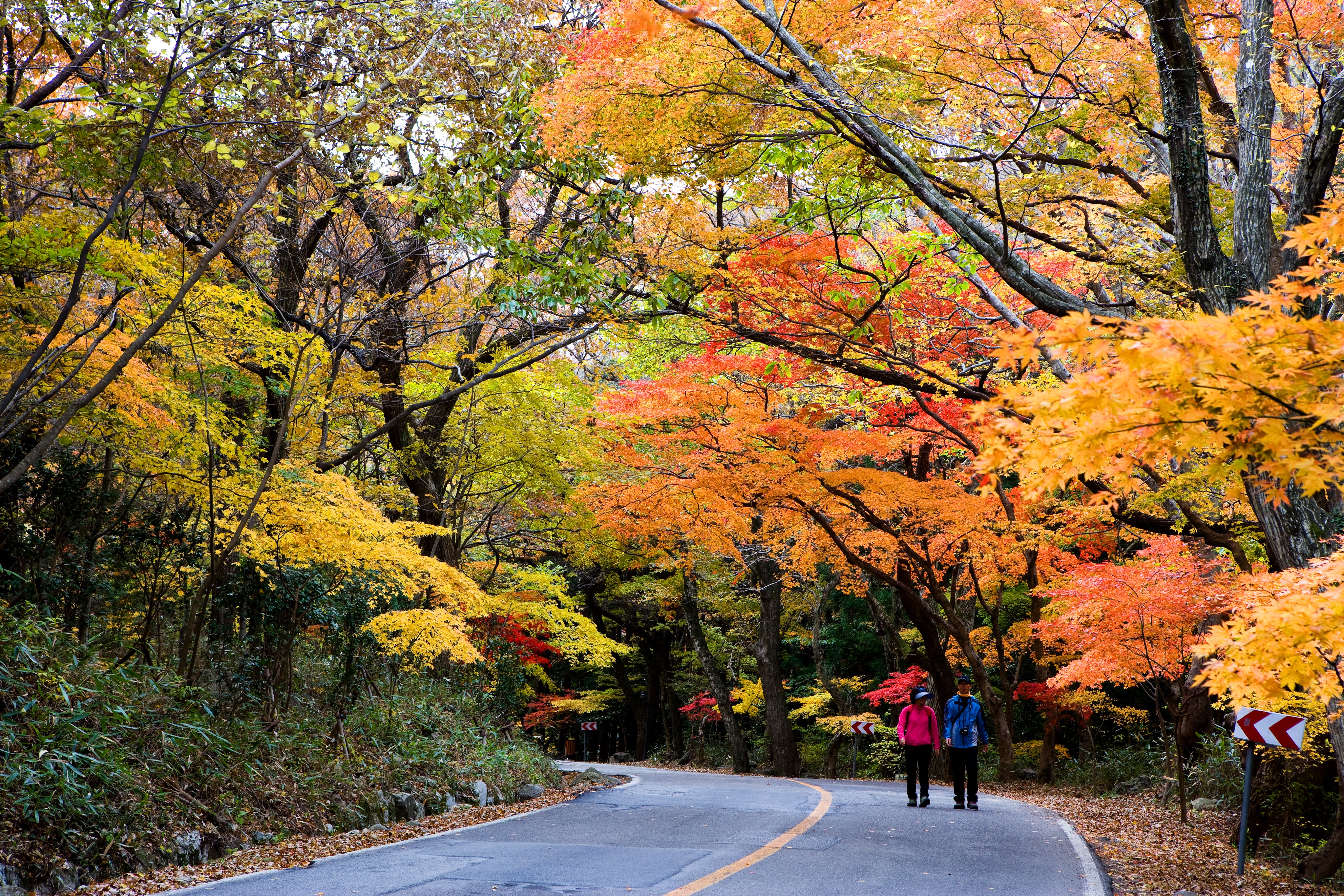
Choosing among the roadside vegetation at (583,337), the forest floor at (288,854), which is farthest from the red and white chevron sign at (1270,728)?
the forest floor at (288,854)

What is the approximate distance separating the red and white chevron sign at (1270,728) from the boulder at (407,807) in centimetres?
795

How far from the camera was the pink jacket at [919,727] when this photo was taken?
11.0 meters

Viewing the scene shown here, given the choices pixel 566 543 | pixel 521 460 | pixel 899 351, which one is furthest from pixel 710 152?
pixel 566 543

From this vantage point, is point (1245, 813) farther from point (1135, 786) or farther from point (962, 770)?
point (1135, 786)

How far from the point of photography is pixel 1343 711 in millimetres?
6004

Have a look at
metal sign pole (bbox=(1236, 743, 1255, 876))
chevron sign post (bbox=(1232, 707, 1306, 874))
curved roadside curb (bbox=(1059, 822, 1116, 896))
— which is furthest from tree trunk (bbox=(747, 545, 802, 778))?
chevron sign post (bbox=(1232, 707, 1306, 874))

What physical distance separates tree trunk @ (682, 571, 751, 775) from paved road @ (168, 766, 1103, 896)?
1435 cm

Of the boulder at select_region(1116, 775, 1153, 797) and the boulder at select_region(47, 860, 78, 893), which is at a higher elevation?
the boulder at select_region(47, 860, 78, 893)

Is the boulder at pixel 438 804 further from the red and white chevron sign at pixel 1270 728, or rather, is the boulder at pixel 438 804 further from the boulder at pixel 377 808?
the red and white chevron sign at pixel 1270 728

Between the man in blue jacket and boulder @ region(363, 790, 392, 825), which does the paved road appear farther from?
boulder @ region(363, 790, 392, 825)

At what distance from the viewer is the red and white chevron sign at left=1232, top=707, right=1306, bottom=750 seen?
7453 millimetres

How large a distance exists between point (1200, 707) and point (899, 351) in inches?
293

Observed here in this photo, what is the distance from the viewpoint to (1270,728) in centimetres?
756

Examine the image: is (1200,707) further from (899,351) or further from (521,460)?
(521,460)
